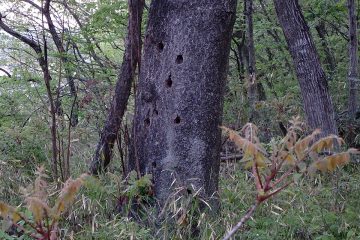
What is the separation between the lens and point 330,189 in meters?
5.87

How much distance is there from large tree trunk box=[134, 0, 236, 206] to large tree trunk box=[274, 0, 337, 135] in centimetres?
270

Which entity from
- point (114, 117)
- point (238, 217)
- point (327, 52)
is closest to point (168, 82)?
point (238, 217)

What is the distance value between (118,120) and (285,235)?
258cm

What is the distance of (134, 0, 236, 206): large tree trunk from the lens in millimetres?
4926

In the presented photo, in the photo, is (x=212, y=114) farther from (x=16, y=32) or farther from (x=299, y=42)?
(x=16, y=32)

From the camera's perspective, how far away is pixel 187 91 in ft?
16.1

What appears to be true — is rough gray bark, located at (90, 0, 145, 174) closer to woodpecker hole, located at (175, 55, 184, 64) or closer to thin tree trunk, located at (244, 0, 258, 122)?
woodpecker hole, located at (175, 55, 184, 64)

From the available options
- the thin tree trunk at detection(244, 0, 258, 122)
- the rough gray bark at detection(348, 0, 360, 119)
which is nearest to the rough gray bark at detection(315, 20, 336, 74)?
the thin tree trunk at detection(244, 0, 258, 122)

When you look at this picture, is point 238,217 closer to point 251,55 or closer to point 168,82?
point 168,82

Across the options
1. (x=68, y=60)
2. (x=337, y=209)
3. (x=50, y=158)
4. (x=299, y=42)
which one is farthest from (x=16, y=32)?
(x=337, y=209)

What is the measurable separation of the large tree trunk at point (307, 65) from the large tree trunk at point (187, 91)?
2702mm

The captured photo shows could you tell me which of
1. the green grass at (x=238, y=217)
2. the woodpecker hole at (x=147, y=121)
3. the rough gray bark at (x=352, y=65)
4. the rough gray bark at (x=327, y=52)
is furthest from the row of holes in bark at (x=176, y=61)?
the rough gray bark at (x=327, y=52)

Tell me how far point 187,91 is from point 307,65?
10.7 ft

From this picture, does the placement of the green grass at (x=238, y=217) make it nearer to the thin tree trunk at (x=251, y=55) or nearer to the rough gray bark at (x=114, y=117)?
the rough gray bark at (x=114, y=117)
